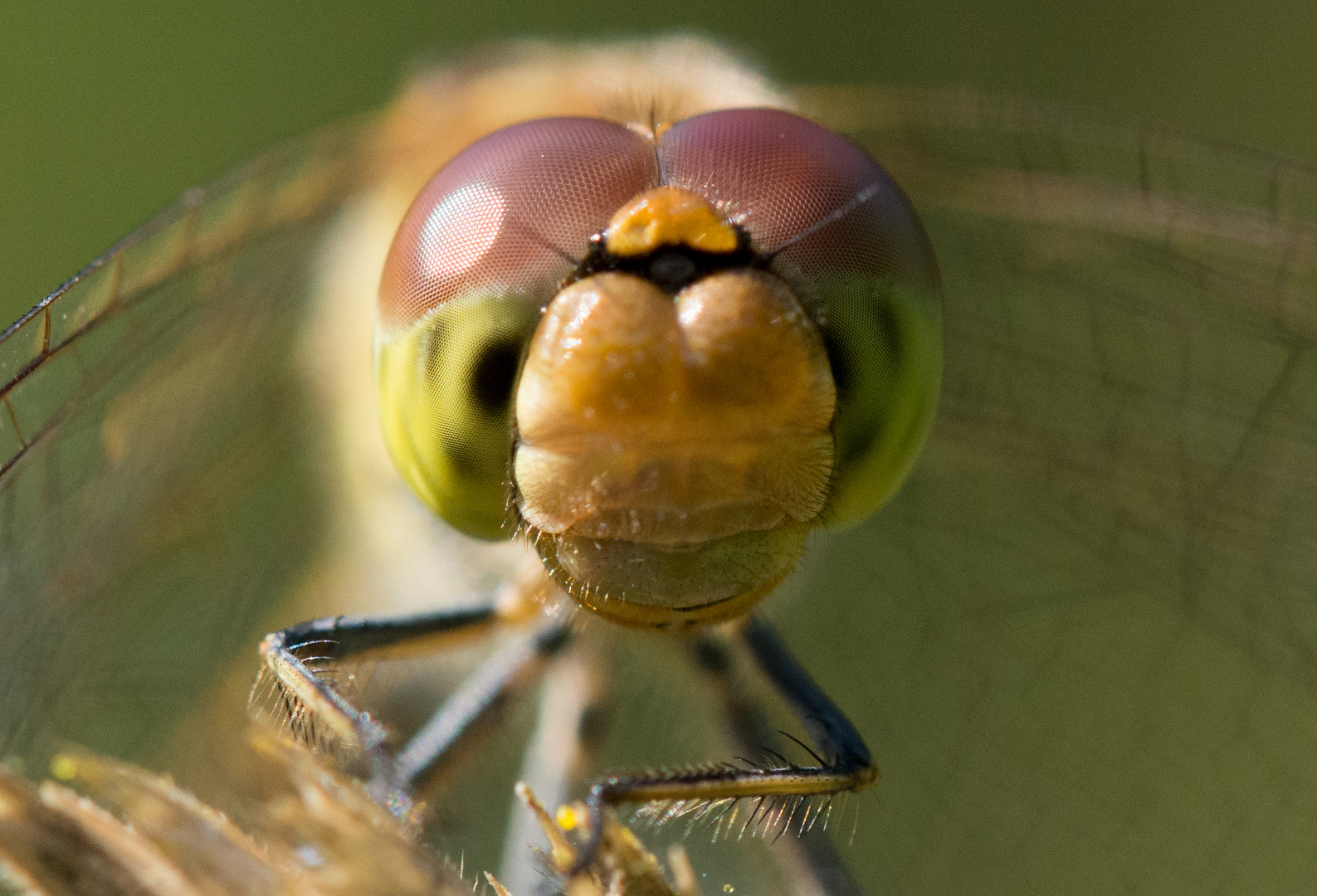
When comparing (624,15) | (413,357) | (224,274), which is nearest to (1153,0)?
(624,15)

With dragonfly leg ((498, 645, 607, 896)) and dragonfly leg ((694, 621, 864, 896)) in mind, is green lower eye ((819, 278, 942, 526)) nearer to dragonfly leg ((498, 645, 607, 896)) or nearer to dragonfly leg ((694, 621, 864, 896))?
dragonfly leg ((694, 621, 864, 896))

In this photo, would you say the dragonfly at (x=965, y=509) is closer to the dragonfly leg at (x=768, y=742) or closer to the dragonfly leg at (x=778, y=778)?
the dragonfly leg at (x=768, y=742)

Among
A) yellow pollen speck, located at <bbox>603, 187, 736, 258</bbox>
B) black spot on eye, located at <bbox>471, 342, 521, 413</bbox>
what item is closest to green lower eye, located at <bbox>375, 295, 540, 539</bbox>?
black spot on eye, located at <bbox>471, 342, 521, 413</bbox>

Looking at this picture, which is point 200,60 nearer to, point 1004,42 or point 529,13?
point 529,13

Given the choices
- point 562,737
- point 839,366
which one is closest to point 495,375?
point 839,366

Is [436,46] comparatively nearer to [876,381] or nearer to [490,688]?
[490,688]

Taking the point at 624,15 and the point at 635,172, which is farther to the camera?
the point at 624,15

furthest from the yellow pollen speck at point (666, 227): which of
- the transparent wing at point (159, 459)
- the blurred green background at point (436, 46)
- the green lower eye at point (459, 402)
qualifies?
the blurred green background at point (436, 46)
